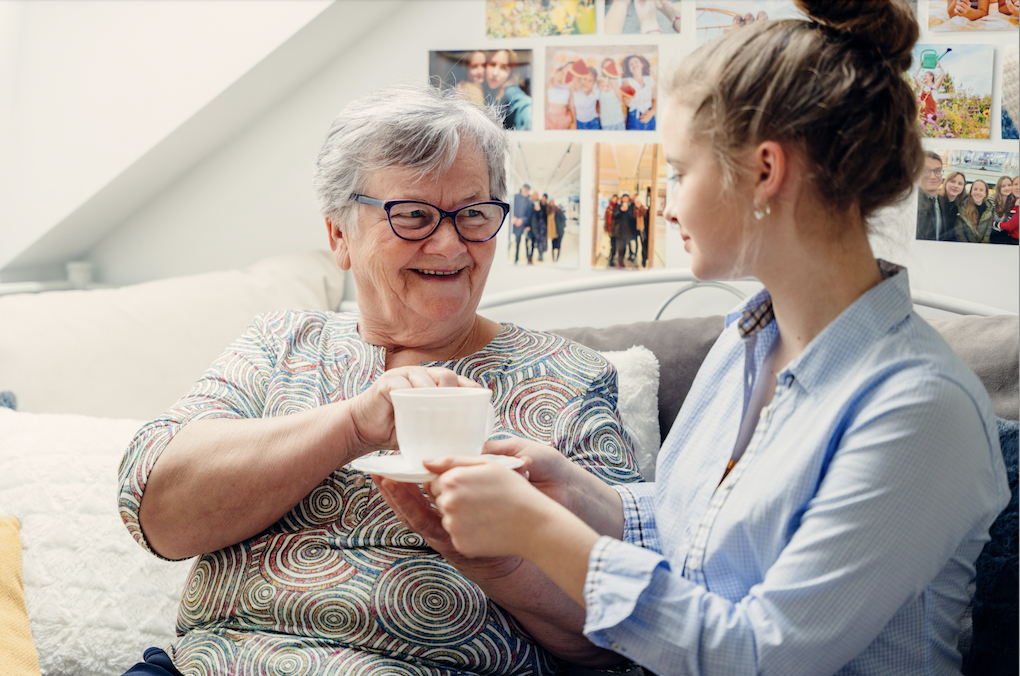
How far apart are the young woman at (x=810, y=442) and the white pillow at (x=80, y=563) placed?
85 cm

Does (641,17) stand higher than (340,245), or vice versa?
(641,17)

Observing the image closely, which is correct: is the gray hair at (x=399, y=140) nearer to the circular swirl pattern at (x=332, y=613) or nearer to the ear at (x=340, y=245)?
the ear at (x=340, y=245)

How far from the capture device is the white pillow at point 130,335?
6.07ft

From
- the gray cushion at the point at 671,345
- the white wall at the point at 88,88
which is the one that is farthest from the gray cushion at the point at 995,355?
the white wall at the point at 88,88

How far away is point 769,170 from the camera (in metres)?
0.80

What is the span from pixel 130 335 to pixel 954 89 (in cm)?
205

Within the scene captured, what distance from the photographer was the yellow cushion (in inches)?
49.8

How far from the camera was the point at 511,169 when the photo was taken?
2.21 meters

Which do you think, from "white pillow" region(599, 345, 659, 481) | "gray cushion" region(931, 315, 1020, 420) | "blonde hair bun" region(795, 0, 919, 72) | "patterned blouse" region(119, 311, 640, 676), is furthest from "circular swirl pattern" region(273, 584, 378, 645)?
"gray cushion" region(931, 315, 1020, 420)

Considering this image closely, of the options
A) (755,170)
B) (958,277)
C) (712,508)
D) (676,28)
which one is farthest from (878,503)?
(676,28)

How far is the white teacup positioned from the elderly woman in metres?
0.11

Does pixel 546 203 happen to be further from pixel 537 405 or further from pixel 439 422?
pixel 439 422

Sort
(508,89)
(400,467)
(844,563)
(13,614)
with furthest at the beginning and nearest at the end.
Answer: (508,89) < (13,614) < (400,467) < (844,563)

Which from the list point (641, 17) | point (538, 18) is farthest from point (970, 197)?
point (538, 18)
